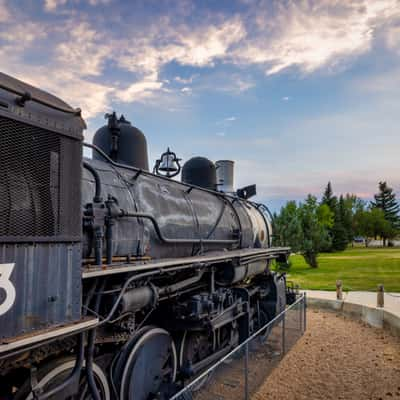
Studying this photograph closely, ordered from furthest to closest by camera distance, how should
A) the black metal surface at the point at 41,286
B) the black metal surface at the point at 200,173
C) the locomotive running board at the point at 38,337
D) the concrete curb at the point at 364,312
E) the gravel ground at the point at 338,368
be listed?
the concrete curb at the point at 364,312 → the black metal surface at the point at 200,173 → the gravel ground at the point at 338,368 → the black metal surface at the point at 41,286 → the locomotive running board at the point at 38,337

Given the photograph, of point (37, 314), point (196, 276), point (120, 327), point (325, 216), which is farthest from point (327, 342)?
point (325, 216)

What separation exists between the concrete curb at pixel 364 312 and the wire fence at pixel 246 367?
2570 millimetres

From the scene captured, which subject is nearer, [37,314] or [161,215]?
[37,314]

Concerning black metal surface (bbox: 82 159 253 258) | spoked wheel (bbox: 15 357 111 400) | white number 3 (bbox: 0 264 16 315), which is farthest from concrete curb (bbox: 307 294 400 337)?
white number 3 (bbox: 0 264 16 315)

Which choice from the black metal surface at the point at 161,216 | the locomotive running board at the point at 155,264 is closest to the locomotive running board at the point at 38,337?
the locomotive running board at the point at 155,264

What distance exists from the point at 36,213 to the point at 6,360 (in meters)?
1.02

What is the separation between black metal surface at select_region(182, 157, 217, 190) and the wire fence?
318 centimetres

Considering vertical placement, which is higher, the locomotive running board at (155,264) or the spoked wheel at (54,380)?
the locomotive running board at (155,264)

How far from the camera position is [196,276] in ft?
17.8

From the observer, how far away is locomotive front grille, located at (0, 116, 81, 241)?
2.43 m

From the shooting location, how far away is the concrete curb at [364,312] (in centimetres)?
965

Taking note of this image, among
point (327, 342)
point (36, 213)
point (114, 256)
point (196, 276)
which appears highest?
point (36, 213)

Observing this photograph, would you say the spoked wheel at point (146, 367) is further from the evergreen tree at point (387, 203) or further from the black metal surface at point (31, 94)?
the evergreen tree at point (387, 203)

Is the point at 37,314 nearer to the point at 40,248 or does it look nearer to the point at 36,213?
the point at 40,248
